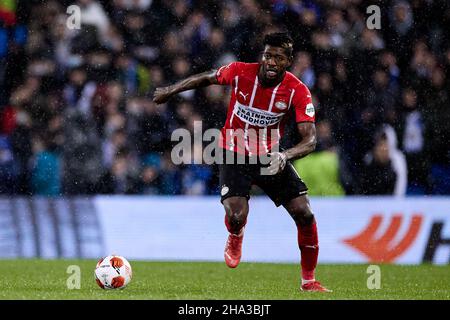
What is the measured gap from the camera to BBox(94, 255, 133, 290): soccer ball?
834 centimetres

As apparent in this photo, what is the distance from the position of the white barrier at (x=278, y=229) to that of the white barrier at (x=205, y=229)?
12mm

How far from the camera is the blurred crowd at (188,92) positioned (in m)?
13.5

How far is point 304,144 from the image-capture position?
8.35 metres

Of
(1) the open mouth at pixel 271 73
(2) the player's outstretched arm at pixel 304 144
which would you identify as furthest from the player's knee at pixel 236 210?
(1) the open mouth at pixel 271 73

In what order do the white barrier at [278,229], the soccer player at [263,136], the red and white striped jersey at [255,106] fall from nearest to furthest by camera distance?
1. the soccer player at [263,136]
2. the red and white striped jersey at [255,106]
3. the white barrier at [278,229]

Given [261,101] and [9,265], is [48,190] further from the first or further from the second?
[261,101]

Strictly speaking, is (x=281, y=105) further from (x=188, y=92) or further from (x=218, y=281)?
(x=188, y=92)

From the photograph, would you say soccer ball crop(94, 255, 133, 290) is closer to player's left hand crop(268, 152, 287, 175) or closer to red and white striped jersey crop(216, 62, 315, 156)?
red and white striped jersey crop(216, 62, 315, 156)

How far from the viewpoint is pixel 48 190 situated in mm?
13727

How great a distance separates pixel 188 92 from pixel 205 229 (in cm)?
217

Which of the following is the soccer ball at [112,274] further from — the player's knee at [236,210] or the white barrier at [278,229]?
the white barrier at [278,229]

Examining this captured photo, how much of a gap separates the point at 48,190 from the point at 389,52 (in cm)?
507
